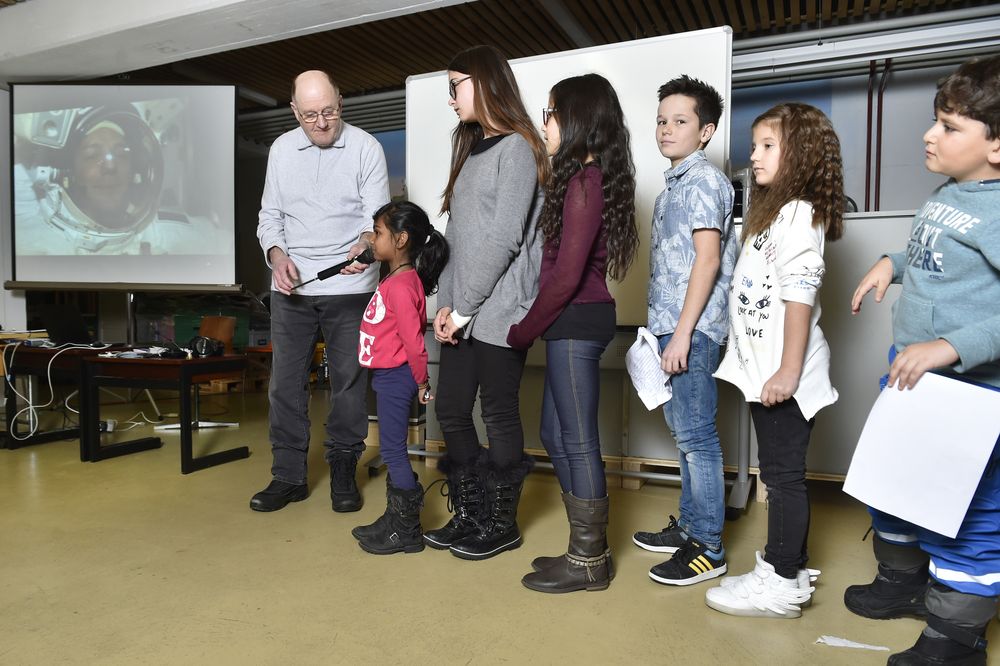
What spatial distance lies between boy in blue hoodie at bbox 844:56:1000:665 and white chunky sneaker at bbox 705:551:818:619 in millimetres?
249

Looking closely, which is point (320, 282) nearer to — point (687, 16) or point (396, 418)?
point (396, 418)

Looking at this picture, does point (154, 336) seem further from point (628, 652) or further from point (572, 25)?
point (628, 652)

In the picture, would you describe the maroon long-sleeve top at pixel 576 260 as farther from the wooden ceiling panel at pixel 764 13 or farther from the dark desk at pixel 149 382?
the wooden ceiling panel at pixel 764 13

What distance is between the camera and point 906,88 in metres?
4.82

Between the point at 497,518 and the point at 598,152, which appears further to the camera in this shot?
the point at 497,518

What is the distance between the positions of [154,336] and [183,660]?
203 inches

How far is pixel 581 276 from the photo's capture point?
1608 mm

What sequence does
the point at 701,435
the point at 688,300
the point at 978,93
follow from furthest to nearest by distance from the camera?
1. the point at 701,435
2. the point at 688,300
3. the point at 978,93

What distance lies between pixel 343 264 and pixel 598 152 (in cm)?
98

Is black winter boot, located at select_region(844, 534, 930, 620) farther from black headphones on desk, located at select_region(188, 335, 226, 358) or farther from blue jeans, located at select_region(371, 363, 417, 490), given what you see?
black headphones on desk, located at select_region(188, 335, 226, 358)

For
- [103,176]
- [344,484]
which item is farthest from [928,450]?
[103,176]

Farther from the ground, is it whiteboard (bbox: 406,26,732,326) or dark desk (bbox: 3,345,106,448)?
A: whiteboard (bbox: 406,26,732,326)

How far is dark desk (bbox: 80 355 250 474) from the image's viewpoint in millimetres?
2900

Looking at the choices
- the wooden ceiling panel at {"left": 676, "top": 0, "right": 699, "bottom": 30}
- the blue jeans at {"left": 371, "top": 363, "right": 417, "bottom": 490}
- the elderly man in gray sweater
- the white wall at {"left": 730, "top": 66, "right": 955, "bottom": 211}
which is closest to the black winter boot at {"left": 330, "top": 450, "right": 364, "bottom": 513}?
the elderly man in gray sweater
